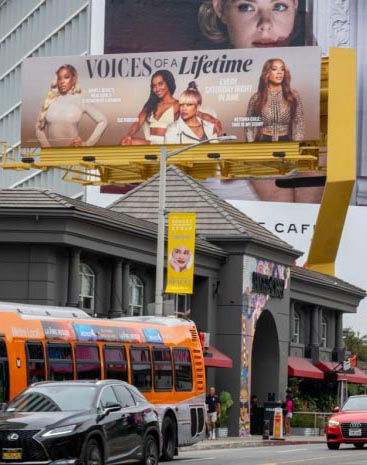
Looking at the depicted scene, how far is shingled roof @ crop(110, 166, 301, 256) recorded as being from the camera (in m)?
50.2

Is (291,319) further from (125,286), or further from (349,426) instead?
(349,426)

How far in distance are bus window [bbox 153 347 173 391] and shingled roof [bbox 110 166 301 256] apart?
17639 mm

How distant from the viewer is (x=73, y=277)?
41.3 m

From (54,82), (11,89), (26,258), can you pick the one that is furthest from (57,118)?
(11,89)

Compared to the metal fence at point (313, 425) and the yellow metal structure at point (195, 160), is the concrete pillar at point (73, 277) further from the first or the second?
the yellow metal structure at point (195, 160)

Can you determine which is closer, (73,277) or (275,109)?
(73,277)

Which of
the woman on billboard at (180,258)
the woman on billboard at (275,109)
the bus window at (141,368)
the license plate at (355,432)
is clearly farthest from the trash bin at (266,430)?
the woman on billboard at (275,109)

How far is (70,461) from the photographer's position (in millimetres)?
21141

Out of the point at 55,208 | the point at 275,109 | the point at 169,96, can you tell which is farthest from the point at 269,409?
the point at 169,96

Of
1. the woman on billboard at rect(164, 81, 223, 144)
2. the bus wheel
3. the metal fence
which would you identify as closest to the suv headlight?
the bus wheel

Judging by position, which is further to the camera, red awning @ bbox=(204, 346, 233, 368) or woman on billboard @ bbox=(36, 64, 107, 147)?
woman on billboard @ bbox=(36, 64, 107, 147)

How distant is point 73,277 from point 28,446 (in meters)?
20.4

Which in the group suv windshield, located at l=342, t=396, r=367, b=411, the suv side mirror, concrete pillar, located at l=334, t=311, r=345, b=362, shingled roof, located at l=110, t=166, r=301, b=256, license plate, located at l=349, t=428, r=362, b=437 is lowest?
license plate, located at l=349, t=428, r=362, b=437

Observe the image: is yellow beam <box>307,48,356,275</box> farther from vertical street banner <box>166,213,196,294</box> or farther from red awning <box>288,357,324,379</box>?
vertical street banner <box>166,213,196,294</box>
